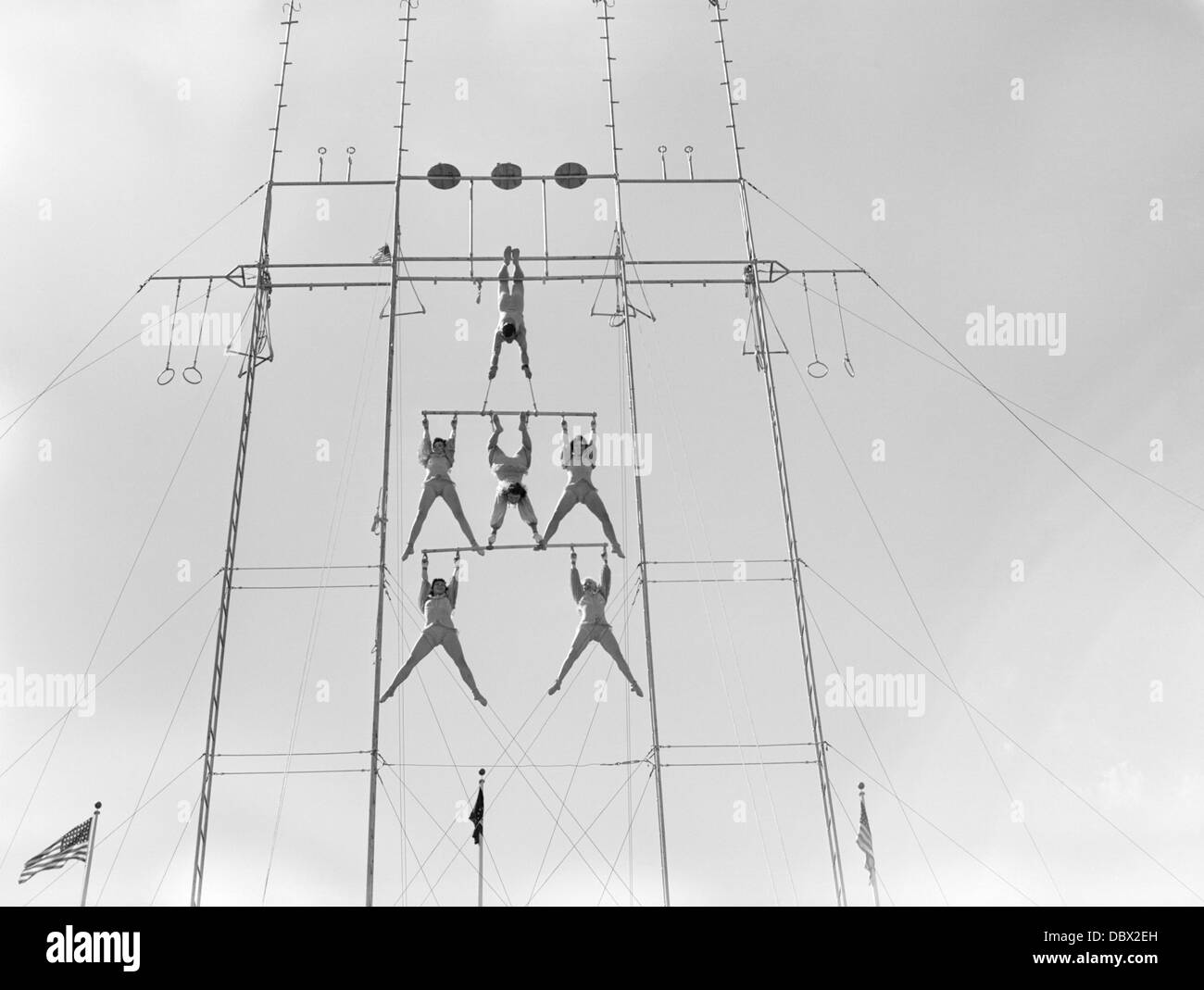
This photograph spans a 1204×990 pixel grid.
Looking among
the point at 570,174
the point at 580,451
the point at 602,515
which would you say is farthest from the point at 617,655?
the point at 570,174

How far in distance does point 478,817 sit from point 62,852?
5.29 meters

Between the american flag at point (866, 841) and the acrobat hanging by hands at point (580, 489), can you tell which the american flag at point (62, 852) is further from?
the american flag at point (866, 841)

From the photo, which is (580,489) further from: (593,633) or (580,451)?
(593,633)

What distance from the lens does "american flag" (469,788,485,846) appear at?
48.6 feet

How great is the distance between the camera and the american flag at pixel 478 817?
14812 mm

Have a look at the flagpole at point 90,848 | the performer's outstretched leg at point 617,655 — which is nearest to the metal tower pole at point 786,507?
the performer's outstretched leg at point 617,655

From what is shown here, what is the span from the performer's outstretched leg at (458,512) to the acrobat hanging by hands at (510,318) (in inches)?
69.1

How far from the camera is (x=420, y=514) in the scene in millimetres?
15109
